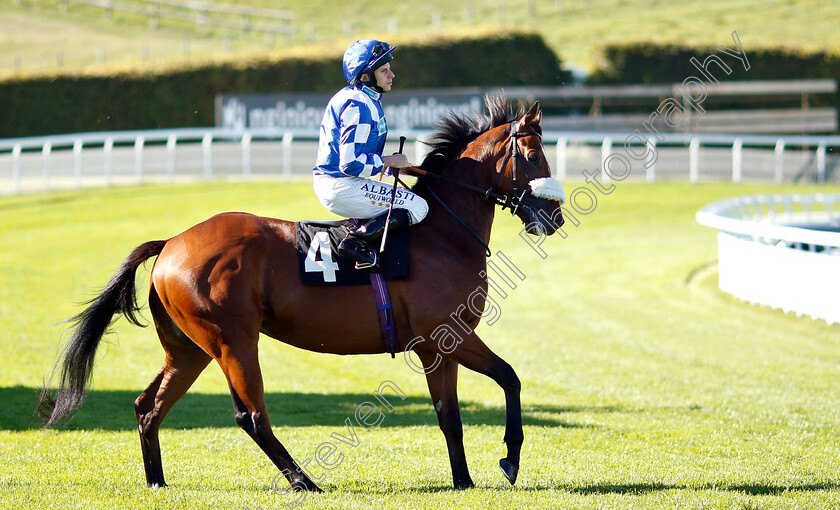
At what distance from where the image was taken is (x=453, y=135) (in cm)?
511

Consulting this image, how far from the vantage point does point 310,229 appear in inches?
189

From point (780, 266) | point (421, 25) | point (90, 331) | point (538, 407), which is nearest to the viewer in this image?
point (90, 331)

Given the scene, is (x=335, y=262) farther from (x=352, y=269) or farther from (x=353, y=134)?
(x=353, y=134)

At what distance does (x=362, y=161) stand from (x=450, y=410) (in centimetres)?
138

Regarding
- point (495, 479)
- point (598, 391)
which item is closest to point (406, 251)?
point (495, 479)

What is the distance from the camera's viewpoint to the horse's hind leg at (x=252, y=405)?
177 inches

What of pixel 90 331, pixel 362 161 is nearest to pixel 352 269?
pixel 362 161

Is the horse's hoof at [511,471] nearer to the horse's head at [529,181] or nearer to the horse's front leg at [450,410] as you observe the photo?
the horse's front leg at [450,410]

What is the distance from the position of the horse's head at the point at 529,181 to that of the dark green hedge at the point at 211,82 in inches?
784

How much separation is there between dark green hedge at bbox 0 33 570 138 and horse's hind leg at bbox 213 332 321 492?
20311mm

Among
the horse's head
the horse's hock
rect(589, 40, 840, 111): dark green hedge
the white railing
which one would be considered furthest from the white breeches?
rect(589, 40, 840, 111): dark green hedge

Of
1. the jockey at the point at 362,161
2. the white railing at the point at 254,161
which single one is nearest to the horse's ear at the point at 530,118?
the jockey at the point at 362,161

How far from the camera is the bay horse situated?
4566 mm

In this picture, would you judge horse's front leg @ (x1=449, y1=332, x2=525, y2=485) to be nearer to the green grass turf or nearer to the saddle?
the saddle
